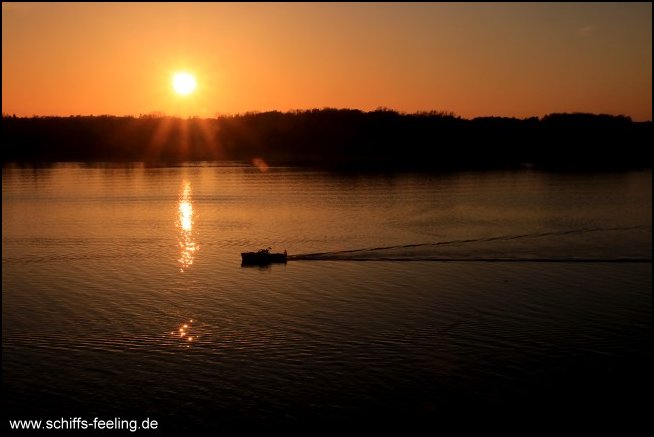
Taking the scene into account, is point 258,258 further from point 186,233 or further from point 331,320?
point 186,233

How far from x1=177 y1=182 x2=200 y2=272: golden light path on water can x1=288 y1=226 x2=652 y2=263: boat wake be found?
22.0ft

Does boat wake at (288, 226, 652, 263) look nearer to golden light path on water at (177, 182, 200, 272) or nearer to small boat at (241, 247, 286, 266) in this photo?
small boat at (241, 247, 286, 266)

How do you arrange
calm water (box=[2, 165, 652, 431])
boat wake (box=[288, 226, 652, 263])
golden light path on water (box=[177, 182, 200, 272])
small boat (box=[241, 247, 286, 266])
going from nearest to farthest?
calm water (box=[2, 165, 652, 431])
small boat (box=[241, 247, 286, 266])
boat wake (box=[288, 226, 652, 263])
golden light path on water (box=[177, 182, 200, 272])

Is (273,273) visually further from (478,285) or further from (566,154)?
(566,154)

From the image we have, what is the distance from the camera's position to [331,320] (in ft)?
92.0

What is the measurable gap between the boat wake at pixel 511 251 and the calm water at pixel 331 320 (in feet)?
0.82

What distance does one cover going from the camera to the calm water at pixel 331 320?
2002 cm

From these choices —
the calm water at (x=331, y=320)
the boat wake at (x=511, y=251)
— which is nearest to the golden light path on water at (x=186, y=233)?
the calm water at (x=331, y=320)

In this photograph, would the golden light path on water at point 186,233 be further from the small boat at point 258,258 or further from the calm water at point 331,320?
the small boat at point 258,258

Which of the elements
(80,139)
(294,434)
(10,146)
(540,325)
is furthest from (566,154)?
(294,434)

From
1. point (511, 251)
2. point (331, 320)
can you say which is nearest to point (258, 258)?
point (331, 320)

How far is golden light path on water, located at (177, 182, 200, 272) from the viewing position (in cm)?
4344

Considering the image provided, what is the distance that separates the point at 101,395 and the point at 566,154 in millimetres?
170837

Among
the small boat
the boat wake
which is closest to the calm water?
the boat wake
